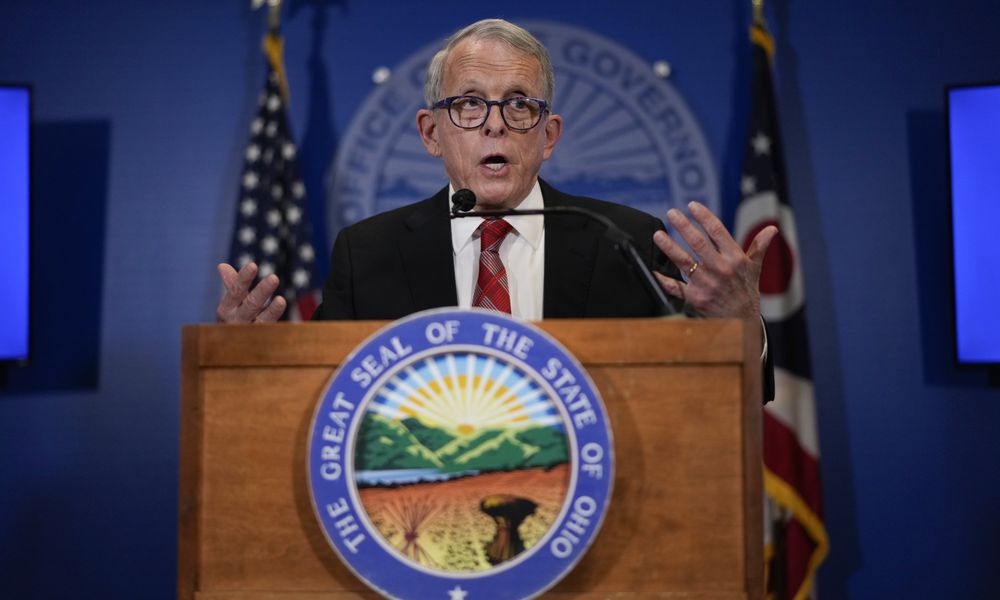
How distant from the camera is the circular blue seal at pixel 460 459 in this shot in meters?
1.09

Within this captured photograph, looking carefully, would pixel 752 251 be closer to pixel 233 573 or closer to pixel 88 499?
pixel 233 573

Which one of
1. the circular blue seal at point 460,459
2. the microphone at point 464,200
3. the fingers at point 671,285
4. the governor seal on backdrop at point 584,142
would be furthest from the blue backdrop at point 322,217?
the circular blue seal at point 460,459

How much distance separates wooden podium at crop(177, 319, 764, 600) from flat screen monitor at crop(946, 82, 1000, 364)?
2548 mm

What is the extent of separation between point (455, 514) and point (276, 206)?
2636 mm

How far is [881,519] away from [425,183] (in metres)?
2.02

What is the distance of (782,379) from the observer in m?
3.37

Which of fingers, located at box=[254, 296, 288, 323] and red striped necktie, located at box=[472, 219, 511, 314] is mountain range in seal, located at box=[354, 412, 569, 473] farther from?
red striped necktie, located at box=[472, 219, 511, 314]

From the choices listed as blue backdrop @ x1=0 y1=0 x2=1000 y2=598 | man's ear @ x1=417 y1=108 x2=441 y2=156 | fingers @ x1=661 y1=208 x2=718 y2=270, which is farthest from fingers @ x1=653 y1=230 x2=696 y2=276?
blue backdrop @ x1=0 y1=0 x2=1000 y2=598

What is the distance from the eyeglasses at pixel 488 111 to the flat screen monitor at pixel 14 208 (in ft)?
7.35

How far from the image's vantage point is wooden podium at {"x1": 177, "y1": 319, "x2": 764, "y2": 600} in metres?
1.14

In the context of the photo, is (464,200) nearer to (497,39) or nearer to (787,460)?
(497,39)

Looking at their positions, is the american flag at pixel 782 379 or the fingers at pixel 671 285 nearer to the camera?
the fingers at pixel 671 285

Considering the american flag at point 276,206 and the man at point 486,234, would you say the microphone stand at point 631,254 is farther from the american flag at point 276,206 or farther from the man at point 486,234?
the american flag at point 276,206

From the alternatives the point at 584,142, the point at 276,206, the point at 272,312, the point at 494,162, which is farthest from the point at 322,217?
the point at 272,312
